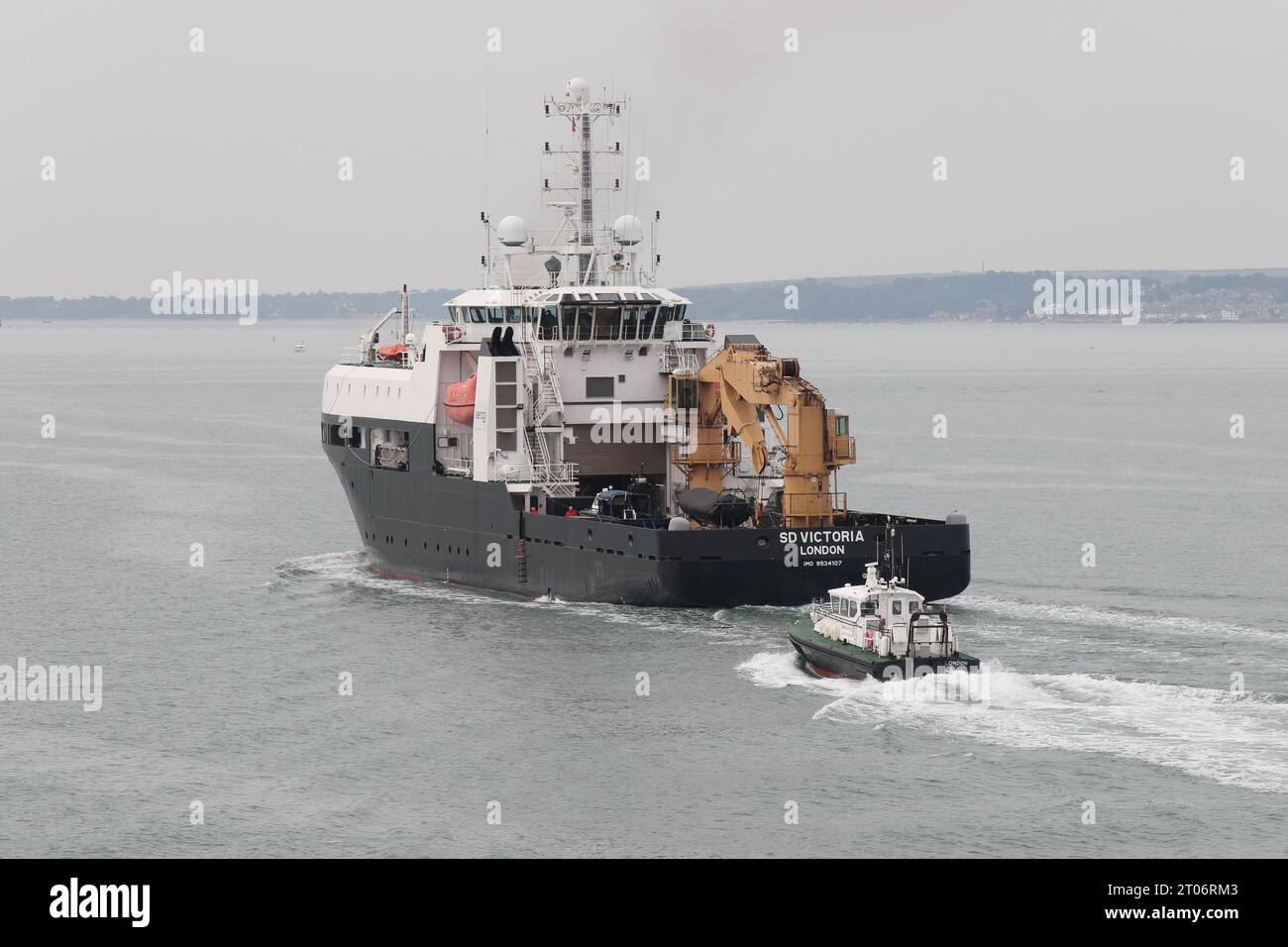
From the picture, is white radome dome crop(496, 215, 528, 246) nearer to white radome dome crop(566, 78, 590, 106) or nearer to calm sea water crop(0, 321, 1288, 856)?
white radome dome crop(566, 78, 590, 106)

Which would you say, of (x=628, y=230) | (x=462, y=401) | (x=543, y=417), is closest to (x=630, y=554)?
(x=543, y=417)

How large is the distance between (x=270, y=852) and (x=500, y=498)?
881 inches

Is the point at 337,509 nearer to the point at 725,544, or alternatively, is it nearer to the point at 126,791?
the point at 725,544

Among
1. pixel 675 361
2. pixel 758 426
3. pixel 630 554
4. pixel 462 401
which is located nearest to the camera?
pixel 630 554

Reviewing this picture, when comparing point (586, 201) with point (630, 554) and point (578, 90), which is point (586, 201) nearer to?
point (578, 90)

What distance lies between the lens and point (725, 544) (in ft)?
148

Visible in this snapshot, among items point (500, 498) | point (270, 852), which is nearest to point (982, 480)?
point (500, 498)

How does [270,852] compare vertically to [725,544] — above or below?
below

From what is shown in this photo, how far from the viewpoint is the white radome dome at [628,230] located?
55.1 metres

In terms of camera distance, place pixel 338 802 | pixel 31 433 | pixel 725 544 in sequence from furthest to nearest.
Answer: pixel 31 433, pixel 725 544, pixel 338 802

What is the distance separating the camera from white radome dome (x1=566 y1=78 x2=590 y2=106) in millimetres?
54438

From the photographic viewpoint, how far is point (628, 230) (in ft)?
181

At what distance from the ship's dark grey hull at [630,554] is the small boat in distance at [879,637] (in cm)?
562

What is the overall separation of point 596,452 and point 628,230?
7.17 metres
